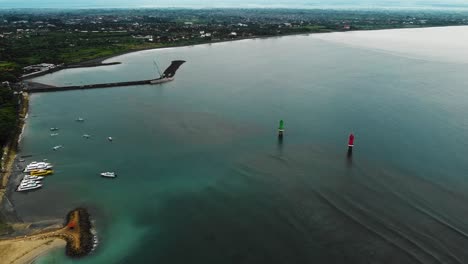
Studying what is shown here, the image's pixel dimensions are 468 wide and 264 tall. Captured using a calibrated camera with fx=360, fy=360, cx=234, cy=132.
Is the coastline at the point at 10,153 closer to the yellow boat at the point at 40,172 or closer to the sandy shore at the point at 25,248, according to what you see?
the yellow boat at the point at 40,172

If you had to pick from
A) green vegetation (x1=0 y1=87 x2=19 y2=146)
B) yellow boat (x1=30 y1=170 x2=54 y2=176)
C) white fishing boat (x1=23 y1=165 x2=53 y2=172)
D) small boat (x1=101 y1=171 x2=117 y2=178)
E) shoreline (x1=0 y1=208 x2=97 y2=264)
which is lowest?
shoreline (x1=0 y1=208 x2=97 y2=264)

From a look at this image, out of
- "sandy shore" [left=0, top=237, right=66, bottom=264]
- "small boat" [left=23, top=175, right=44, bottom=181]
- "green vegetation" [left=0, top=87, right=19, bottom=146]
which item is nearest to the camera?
"sandy shore" [left=0, top=237, right=66, bottom=264]

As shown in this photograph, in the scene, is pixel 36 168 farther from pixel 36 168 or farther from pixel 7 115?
pixel 7 115

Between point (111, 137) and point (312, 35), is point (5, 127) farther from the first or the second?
point (312, 35)

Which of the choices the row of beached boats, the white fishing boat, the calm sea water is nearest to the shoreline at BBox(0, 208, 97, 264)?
the calm sea water

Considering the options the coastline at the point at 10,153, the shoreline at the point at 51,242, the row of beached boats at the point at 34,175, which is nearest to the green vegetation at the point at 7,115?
the coastline at the point at 10,153

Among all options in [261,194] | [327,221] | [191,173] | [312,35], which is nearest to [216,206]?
[261,194]

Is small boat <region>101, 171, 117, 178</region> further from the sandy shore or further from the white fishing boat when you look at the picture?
the sandy shore
